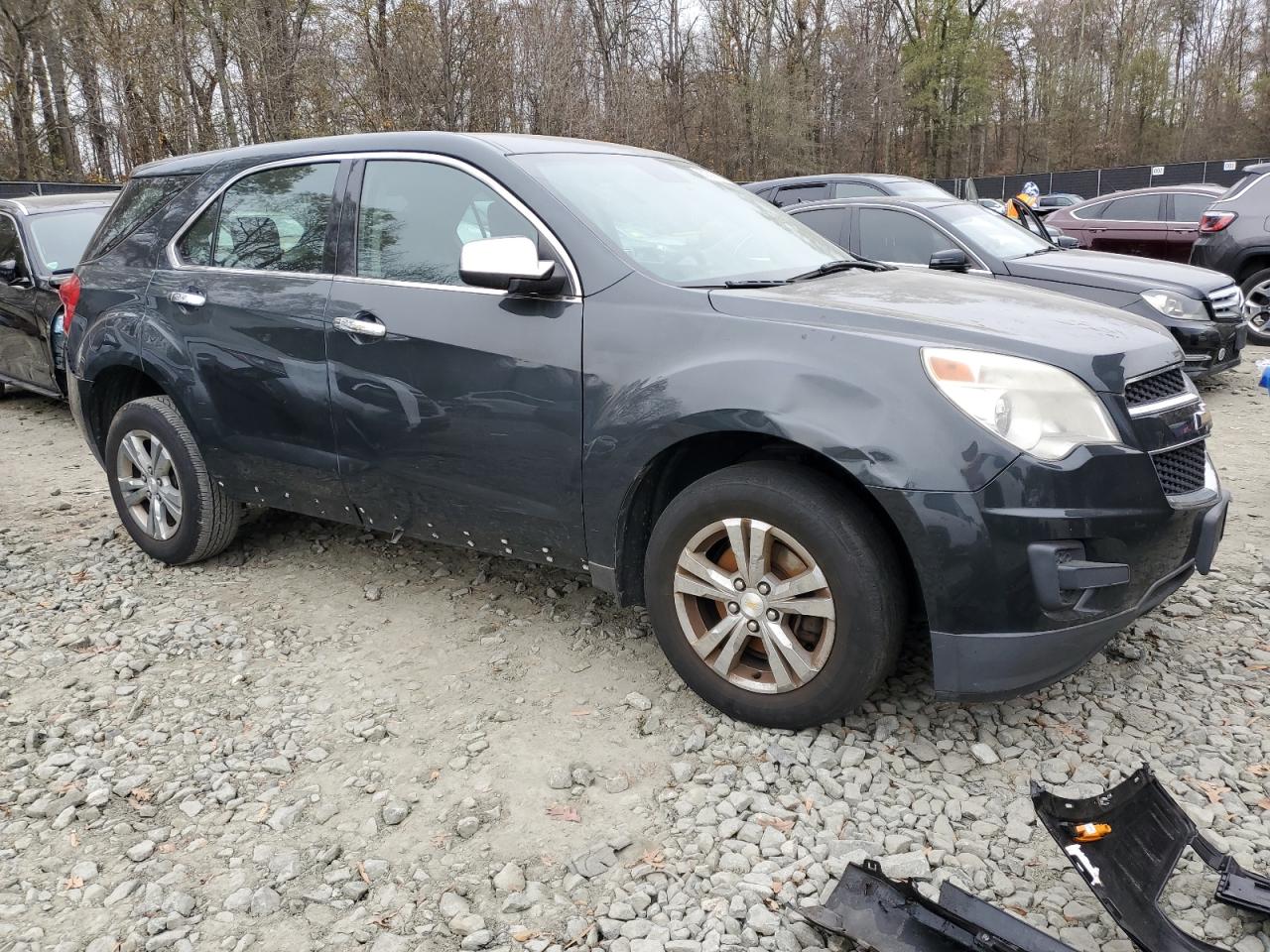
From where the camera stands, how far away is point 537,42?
18688mm

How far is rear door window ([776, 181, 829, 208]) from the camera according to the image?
10602 mm

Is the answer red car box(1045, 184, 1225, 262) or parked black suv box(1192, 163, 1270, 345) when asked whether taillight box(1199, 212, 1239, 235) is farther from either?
red car box(1045, 184, 1225, 262)

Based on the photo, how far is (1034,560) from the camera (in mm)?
2518

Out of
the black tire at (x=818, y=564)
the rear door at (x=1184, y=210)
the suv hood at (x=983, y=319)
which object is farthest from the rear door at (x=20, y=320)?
the rear door at (x=1184, y=210)

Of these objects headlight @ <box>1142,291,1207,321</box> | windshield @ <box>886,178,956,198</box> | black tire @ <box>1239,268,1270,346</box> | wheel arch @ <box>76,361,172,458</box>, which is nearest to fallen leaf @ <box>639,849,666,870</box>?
wheel arch @ <box>76,361,172,458</box>

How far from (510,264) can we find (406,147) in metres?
0.92

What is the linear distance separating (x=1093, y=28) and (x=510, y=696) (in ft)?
163

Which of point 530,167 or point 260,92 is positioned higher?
point 260,92

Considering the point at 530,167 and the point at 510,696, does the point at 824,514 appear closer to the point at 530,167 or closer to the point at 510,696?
the point at 510,696

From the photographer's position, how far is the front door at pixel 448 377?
10.5 feet

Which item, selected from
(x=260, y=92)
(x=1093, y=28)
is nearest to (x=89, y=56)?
(x=260, y=92)

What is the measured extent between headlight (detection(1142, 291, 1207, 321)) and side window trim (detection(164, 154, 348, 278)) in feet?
19.3

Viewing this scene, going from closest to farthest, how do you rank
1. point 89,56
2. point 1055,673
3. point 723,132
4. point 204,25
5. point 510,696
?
point 1055,673
point 510,696
point 204,25
point 89,56
point 723,132

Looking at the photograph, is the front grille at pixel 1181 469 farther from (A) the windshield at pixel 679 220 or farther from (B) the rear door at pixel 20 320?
(B) the rear door at pixel 20 320
